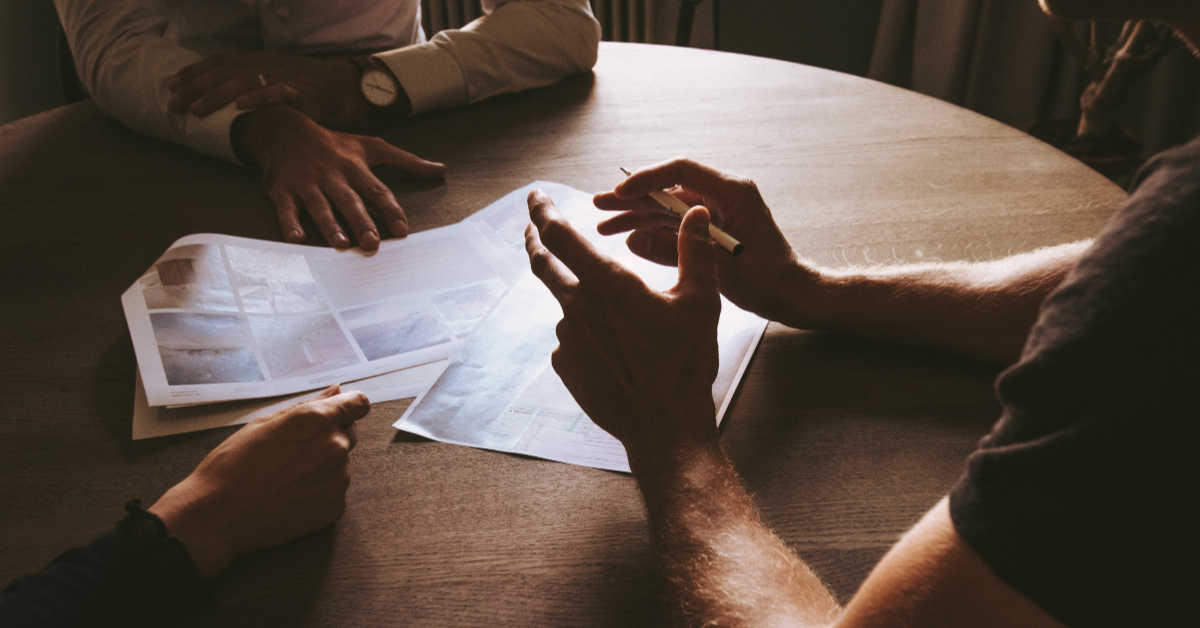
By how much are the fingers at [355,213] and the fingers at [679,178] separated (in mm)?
306

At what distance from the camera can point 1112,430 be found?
1.14 feet

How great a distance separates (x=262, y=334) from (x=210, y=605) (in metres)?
0.31

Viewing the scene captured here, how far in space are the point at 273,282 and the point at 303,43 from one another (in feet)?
2.19

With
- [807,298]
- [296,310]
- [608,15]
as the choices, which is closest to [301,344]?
[296,310]

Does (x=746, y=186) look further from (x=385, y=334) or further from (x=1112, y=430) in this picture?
(x=1112, y=430)

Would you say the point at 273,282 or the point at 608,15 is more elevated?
the point at 273,282

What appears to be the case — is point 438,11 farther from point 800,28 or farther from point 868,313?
point 868,313

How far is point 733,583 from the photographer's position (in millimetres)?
544

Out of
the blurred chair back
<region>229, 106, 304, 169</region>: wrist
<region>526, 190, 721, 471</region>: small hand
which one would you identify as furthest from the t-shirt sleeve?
the blurred chair back

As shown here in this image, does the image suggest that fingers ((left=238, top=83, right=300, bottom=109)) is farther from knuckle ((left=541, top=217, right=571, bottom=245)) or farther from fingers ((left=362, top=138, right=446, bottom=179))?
knuckle ((left=541, top=217, right=571, bottom=245))

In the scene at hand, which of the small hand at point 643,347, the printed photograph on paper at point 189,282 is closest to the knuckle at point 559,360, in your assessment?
the small hand at point 643,347

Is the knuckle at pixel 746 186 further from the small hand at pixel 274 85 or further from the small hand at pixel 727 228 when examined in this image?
the small hand at pixel 274 85

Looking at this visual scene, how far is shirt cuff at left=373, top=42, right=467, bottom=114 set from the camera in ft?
4.10

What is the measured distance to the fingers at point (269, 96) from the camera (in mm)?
1162
